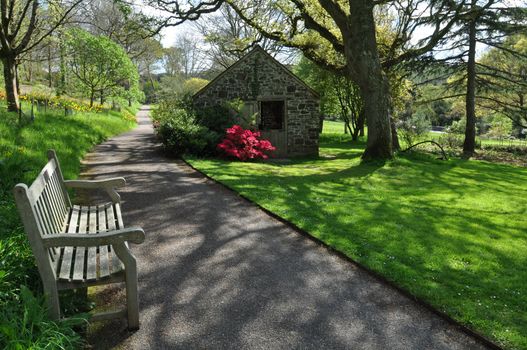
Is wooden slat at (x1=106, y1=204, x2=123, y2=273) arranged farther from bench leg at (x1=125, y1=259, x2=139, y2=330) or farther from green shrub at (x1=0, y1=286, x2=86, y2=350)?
green shrub at (x1=0, y1=286, x2=86, y2=350)

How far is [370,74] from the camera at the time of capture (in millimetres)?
Answer: 13562

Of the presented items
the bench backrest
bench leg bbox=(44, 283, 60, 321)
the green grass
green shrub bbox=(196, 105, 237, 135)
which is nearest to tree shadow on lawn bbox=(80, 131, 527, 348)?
bench leg bbox=(44, 283, 60, 321)

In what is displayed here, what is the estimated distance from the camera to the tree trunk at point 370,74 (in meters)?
13.2

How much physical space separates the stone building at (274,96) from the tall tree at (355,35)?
1465mm

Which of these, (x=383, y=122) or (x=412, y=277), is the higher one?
(x=383, y=122)

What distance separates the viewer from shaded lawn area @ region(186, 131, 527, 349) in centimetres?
422

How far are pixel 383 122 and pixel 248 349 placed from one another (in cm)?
1214

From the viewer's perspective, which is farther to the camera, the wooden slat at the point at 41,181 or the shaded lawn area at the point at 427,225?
the shaded lawn area at the point at 427,225

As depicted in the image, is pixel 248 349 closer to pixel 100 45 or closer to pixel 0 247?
pixel 0 247

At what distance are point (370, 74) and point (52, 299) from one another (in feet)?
41.4


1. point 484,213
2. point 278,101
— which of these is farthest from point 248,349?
point 278,101

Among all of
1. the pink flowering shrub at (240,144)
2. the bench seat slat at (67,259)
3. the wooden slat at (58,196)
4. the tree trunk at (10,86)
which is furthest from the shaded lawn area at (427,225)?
the tree trunk at (10,86)

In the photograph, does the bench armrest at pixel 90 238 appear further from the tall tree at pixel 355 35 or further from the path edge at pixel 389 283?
the tall tree at pixel 355 35

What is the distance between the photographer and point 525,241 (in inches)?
248
